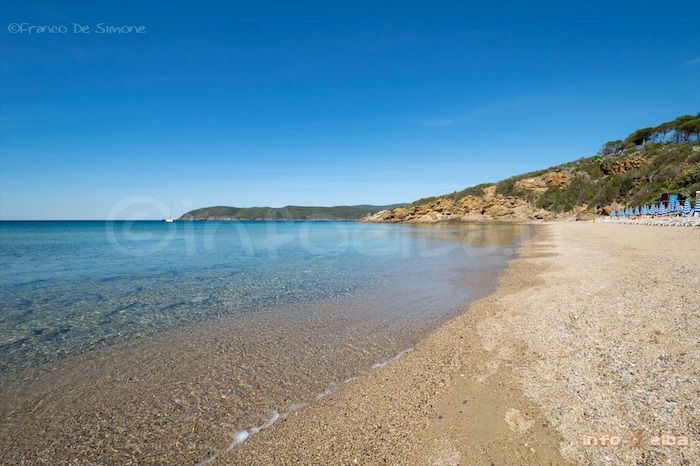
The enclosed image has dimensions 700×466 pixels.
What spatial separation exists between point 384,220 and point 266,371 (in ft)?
344

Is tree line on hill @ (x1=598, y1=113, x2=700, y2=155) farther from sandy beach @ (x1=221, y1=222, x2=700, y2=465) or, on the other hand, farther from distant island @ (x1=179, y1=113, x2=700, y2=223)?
sandy beach @ (x1=221, y1=222, x2=700, y2=465)

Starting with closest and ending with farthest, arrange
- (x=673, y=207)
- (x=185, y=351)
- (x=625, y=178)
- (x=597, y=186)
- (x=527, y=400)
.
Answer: (x=527, y=400) < (x=185, y=351) < (x=673, y=207) < (x=625, y=178) < (x=597, y=186)

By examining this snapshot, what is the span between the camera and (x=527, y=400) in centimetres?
381

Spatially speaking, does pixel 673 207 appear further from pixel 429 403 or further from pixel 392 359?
pixel 429 403

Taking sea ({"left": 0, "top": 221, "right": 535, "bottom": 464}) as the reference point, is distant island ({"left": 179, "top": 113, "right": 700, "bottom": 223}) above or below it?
above

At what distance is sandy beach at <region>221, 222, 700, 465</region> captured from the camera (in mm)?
3035

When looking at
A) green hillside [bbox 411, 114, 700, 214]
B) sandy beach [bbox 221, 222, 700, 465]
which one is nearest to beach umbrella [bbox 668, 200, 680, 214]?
green hillside [bbox 411, 114, 700, 214]

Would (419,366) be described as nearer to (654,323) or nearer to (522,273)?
(654,323)

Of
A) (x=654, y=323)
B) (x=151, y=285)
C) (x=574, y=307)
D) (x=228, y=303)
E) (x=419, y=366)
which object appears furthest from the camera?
(x=151, y=285)

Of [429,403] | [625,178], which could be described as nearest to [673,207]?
[625,178]

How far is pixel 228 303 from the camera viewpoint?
31.4ft

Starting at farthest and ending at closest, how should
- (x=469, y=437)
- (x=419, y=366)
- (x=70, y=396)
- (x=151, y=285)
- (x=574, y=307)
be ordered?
(x=151, y=285) → (x=574, y=307) → (x=419, y=366) → (x=70, y=396) → (x=469, y=437)

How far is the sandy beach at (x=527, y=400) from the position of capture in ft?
9.96

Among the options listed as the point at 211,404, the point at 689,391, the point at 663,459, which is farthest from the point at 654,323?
the point at 211,404
